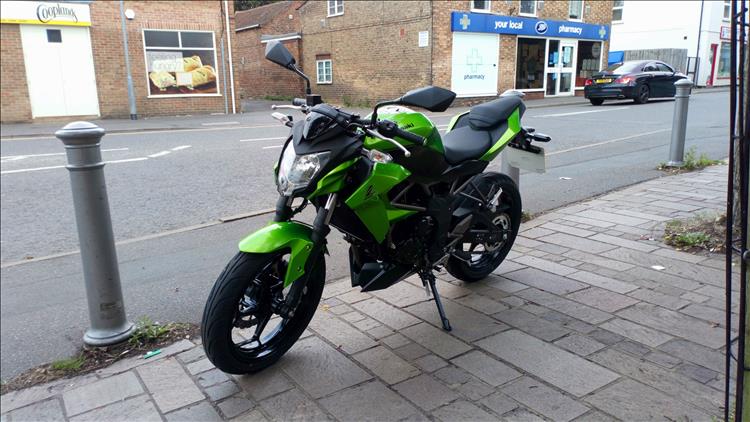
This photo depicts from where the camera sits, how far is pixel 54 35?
18.1m

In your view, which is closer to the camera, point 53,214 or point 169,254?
point 169,254

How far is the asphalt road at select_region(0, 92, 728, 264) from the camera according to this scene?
6.43m

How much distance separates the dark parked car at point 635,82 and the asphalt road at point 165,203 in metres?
5.70

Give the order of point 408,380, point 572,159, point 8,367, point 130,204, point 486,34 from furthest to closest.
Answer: point 486,34
point 572,159
point 130,204
point 8,367
point 408,380

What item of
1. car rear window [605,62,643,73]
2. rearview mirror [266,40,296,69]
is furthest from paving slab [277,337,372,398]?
Result: car rear window [605,62,643,73]

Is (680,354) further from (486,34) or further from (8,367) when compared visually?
(486,34)

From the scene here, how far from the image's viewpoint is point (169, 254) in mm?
5254

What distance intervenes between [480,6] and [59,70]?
50.9 feet

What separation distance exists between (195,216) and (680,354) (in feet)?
16.7

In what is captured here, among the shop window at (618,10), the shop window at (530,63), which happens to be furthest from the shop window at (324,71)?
the shop window at (618,10)

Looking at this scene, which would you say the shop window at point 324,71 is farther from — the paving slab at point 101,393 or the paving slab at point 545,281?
the paving slab at point 101,393

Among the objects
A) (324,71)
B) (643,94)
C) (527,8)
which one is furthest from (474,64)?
(324,71)

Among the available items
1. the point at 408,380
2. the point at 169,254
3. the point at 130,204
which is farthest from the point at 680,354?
the point at 130,204

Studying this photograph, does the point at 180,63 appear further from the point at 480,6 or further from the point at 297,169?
the point at 297,169
